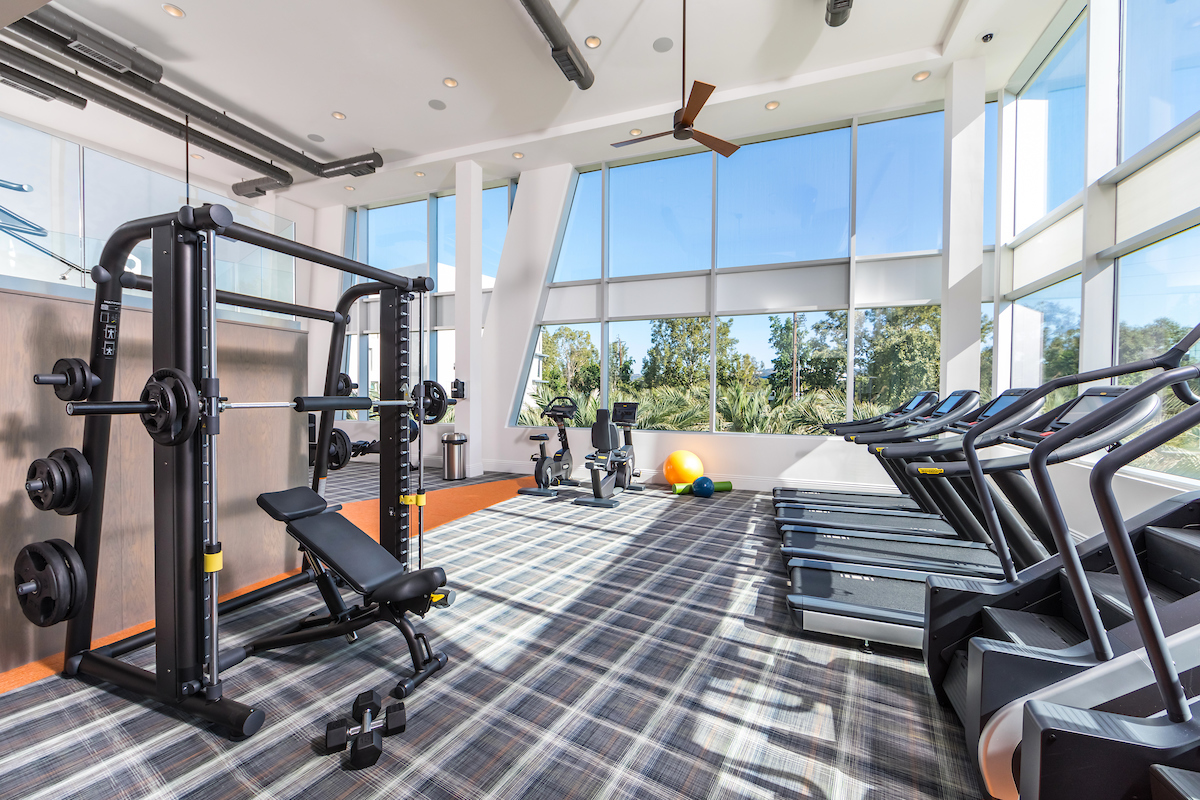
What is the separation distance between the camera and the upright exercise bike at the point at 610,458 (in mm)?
5566

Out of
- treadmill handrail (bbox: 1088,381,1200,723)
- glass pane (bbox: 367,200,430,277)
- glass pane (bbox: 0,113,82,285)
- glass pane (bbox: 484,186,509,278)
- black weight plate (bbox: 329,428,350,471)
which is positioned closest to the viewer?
treadmill handrail (bbox: 1088,381,1200,723)

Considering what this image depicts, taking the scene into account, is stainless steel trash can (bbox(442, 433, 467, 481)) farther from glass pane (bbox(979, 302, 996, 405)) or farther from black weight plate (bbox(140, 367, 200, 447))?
glass pane (bbox(979, 302, 996, 405))

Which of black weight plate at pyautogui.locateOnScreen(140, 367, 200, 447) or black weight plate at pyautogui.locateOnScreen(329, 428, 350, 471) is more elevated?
black weight plate at pyautogui.locateOnScreen(140, 367, 200, 447)

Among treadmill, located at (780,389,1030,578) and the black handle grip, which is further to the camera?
treadmill, located at (780,389,1030,578)

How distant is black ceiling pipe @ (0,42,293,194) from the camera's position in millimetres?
5078

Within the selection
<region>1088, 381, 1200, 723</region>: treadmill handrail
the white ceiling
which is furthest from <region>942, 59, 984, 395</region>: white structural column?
<region>1088, 381, 1200, 723</region>: treadmill handrail

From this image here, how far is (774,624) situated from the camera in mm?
2662

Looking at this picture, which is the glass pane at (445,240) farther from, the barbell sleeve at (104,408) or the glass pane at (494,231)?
the barbell sleeve at (104,408)

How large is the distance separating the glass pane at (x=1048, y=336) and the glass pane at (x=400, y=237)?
27.6 ft

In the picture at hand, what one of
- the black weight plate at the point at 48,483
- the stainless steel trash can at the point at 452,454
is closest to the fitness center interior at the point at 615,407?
the black weight plate at the point at 48,483

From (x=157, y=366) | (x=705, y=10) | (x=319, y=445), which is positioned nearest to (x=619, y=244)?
(x=705, y=10)

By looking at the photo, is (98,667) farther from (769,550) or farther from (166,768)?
(769,550)

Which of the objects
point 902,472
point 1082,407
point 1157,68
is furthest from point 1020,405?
point 1157,68

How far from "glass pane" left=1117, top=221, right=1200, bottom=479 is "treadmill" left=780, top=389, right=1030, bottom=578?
1.23 m
